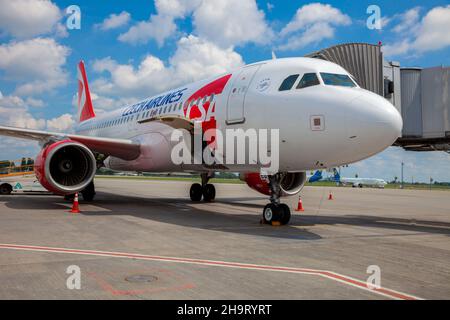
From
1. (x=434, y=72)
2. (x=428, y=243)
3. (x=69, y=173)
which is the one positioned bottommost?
(x=428, y=243)

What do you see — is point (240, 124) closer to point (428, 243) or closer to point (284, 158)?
point (284, 158)

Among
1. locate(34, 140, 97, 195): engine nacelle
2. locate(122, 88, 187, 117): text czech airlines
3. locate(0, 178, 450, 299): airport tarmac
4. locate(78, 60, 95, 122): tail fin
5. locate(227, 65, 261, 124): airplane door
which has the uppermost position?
locate(78, 60, 95, 122): tail fin

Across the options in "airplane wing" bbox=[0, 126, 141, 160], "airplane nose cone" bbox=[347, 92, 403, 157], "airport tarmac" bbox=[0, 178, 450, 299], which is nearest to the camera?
"airport tarmac" bbox=[0, 178, 450, 299]

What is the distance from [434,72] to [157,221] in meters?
9.09

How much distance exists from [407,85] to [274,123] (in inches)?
224

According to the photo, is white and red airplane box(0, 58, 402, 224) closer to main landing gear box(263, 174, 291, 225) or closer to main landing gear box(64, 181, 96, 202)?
main landing gear box(263, 174, 291, 225)

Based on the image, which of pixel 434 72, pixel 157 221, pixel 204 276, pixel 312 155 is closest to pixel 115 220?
pixel 157 221

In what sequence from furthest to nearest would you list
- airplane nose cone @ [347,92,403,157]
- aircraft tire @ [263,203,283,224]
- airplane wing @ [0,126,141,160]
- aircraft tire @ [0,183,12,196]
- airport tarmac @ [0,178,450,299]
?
1. aircraft tire @ [0,183,12,196]
2. airplane wing @ [0,126,141,160]
3. aircraft tire @ [263,203,283,224]
4. airplane nose cone @ [347,92,403,157]
5. airport tarmac @ [0,178,450,299]

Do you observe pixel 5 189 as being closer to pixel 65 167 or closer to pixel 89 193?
pixel 89 193

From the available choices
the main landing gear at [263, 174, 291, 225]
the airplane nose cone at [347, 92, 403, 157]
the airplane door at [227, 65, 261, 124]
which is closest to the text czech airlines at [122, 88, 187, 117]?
the airplane door at [227, 65, 261, 124]

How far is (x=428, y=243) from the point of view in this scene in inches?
314

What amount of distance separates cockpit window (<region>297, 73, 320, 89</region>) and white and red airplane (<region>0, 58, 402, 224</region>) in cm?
2

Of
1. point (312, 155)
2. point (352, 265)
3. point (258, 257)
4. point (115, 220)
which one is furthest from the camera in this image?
point (115, 220)

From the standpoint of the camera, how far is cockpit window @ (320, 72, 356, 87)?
9.05 m
